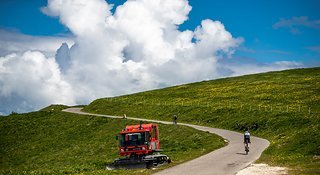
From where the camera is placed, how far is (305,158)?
1313 inches

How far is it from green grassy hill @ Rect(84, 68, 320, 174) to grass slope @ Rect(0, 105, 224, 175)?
8.88 metres

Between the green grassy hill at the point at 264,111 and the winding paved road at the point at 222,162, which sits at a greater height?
the green grassy hill at the point at 264,111

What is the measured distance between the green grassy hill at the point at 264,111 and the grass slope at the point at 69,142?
8.88 metres

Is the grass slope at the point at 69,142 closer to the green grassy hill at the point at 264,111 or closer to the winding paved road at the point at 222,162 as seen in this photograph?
the winding paved road at the point at 222,162

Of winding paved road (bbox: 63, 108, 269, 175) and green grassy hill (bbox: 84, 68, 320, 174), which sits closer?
winding paved road (bbox: 63, 108, 269, 175)

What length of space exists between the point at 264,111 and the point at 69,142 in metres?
34.3

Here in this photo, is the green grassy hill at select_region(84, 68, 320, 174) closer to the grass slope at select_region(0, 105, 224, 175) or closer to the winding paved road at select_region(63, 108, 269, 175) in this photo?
the winding paved road at select_region(63, 108, 269, 175)

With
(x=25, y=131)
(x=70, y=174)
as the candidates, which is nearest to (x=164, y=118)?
(x=25, y=131)

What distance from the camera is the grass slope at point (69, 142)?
48375mm

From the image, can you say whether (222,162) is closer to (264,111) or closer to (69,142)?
(264,111)

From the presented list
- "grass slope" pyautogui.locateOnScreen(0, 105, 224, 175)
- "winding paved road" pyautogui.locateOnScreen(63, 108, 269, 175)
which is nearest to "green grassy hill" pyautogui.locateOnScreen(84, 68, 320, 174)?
"winding paved road" pyautogui.locateOnScreen(63, 108, 269, 175)

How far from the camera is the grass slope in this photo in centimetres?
4838

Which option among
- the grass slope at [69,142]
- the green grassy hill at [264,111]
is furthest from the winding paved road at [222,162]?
the grass slope at [69,142]

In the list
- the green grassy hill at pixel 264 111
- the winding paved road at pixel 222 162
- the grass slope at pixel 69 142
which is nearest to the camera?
the winding paved road at pixel 222 162
